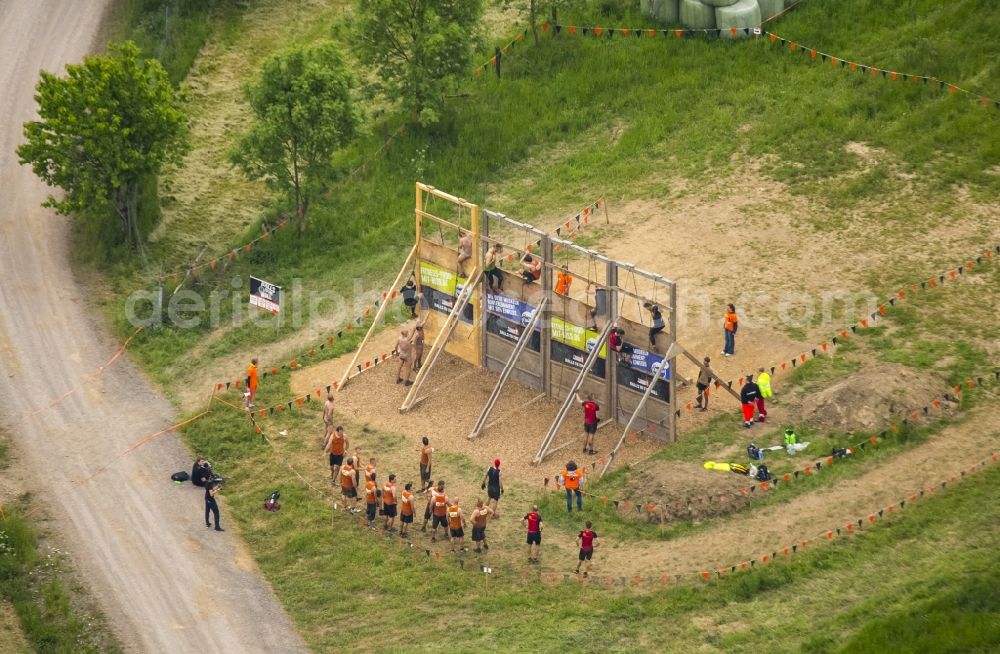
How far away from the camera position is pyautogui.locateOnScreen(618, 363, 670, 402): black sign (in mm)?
43938

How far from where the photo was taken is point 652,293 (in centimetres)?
4947

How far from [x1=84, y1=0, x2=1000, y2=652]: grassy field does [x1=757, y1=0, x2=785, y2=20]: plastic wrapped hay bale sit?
22.8 inches

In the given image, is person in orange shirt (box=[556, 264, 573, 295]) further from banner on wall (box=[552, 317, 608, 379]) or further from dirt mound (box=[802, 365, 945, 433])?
dirt mound (box=[802, 365, 945, 433])

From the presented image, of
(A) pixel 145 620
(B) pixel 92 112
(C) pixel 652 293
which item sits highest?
(B) pixel 92 112

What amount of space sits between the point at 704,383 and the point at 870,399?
4.13 meters

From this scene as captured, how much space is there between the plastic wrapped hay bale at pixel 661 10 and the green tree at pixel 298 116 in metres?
12.0

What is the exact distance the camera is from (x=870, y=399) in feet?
140

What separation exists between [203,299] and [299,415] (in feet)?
23.6

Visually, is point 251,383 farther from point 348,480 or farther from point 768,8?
point 768,8

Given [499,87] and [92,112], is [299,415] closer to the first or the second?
[92,112]

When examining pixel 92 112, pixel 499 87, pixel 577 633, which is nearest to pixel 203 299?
pixel 92 112

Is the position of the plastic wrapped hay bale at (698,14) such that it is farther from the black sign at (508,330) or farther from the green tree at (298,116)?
the black sign at (508,330)

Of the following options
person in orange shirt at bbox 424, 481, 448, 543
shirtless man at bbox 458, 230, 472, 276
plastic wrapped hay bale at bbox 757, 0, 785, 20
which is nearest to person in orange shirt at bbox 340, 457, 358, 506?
person in orange shirt at bbox 424, 481, 448, 543

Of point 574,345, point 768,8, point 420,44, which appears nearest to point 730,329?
point 574,345
